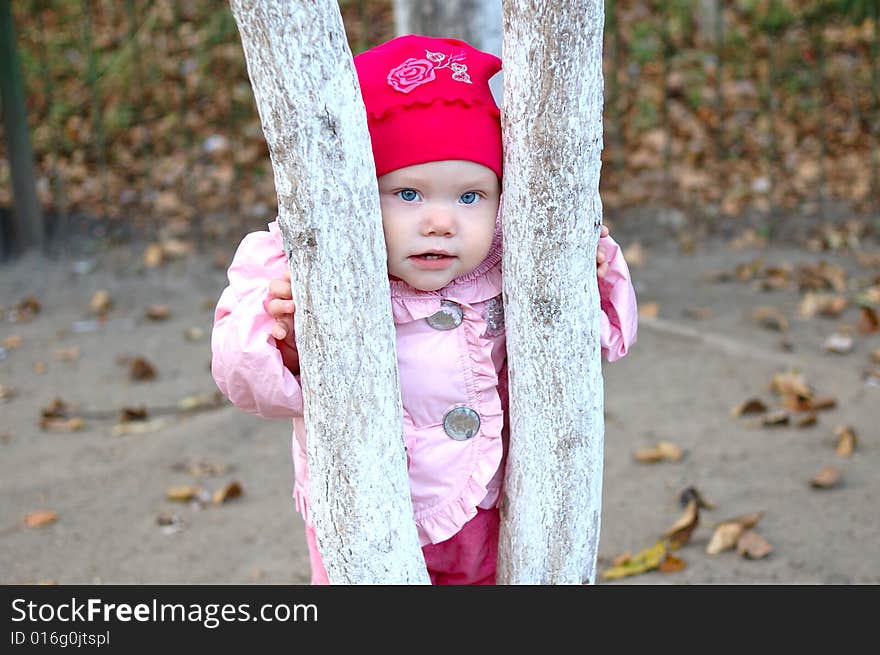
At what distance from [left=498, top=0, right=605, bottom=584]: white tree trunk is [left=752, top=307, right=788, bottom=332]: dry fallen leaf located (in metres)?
3.10

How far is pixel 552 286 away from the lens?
1.90 metres

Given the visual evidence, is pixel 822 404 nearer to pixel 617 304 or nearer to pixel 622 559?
pixel 622 559

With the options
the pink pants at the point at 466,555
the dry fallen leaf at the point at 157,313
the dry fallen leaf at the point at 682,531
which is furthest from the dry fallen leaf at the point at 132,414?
the pink pants at the point at 466,555

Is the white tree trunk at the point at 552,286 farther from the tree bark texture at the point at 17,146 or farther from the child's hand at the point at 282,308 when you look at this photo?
the tree bark texture at the point at 17,146

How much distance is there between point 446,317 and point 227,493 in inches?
81.6

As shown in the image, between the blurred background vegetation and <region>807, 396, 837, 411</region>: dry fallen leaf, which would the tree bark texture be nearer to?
the blurred background vegetation

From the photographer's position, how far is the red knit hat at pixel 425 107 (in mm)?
1942

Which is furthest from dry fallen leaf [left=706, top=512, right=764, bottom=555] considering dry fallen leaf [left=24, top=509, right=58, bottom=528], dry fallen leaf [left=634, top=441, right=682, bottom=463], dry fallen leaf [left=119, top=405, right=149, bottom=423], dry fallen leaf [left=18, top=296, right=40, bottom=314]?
dry fallen leaf [left=18, top=296, right=40, bottom=314]

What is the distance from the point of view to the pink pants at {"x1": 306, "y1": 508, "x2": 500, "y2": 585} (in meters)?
2.28

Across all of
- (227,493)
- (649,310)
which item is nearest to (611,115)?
(649,310)

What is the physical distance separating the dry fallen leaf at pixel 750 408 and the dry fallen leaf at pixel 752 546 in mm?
912

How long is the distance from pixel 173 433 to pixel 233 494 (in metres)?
0.60

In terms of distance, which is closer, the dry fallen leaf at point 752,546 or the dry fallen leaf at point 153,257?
the dry fallen leaf at point 752,546

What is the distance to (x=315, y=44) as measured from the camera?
168 centimetres
